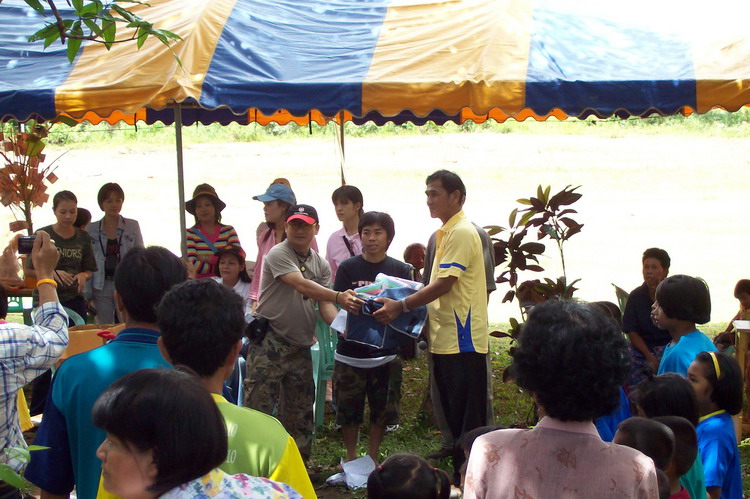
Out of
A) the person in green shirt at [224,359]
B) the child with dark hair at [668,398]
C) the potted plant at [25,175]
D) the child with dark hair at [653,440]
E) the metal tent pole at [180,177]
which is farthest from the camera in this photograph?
the potted plant at [25,175]

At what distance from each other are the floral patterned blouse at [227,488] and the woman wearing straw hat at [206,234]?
5141 mm

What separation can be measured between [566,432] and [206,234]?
211 inches

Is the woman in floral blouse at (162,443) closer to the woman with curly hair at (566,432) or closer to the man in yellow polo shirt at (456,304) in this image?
the woman with curly hair at (566,432)

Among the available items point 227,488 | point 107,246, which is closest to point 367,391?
point 107,246

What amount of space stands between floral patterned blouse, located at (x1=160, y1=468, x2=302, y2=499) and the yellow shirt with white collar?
11.1 feet

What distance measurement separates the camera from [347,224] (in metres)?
6.50

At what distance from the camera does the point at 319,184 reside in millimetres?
21938

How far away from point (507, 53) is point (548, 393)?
4.03 meters

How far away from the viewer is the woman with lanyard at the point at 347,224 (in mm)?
6422

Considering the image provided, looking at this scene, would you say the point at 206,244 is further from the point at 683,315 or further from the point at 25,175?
the point at 683,315

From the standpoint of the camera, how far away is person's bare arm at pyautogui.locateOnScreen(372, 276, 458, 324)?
4.94 meters

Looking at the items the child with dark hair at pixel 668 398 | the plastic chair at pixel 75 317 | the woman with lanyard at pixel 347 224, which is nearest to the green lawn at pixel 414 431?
the woman with lanyard at pixel 347 224

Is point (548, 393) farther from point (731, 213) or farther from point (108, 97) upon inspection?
point (731, 213)

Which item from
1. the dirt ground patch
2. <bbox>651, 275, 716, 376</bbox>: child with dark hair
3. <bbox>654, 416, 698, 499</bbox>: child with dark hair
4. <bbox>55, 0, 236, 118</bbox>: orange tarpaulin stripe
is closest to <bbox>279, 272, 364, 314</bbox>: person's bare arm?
<bbox>55, 0, 236, 118</bbox>: orange tarpaulin stripe
